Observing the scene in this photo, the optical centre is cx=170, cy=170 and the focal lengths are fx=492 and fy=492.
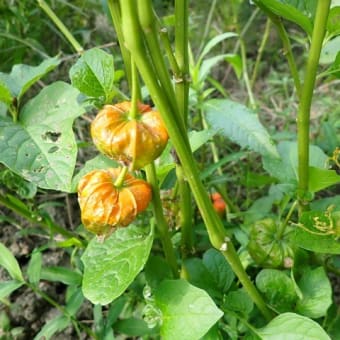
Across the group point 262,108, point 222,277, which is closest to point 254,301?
point 222,277

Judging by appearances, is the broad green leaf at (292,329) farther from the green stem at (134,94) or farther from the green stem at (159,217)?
the green stem at (134,94)

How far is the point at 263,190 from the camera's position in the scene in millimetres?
1367

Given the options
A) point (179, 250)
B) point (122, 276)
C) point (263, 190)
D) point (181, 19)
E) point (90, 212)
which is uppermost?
point (181, 19)

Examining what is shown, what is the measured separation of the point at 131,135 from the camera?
504mm

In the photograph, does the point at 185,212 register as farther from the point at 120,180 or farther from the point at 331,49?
the point at 331,49

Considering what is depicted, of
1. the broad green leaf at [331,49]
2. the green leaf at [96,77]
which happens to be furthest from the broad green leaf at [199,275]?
the broad green leaf at [331,49]

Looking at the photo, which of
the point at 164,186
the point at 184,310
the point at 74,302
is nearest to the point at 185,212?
the point at 164,186

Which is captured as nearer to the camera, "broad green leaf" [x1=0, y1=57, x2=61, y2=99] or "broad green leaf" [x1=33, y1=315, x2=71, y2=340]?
"broad green leaf" [x1=0, y1=57, x2=61, y2=99]

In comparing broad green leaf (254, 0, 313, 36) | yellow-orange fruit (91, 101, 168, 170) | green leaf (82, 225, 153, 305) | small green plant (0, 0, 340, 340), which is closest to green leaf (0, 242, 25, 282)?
small green plant (0, 0, 340, 340)

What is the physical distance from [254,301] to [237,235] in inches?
8.0

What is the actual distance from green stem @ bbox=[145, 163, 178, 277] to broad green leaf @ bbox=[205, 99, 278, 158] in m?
0.20

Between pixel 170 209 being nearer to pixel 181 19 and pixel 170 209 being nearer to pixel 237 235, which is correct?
pixel 237 235

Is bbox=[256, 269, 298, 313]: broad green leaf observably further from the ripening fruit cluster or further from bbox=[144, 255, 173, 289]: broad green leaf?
the ripening fruit cluster

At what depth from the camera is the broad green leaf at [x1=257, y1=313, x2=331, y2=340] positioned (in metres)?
0.65
